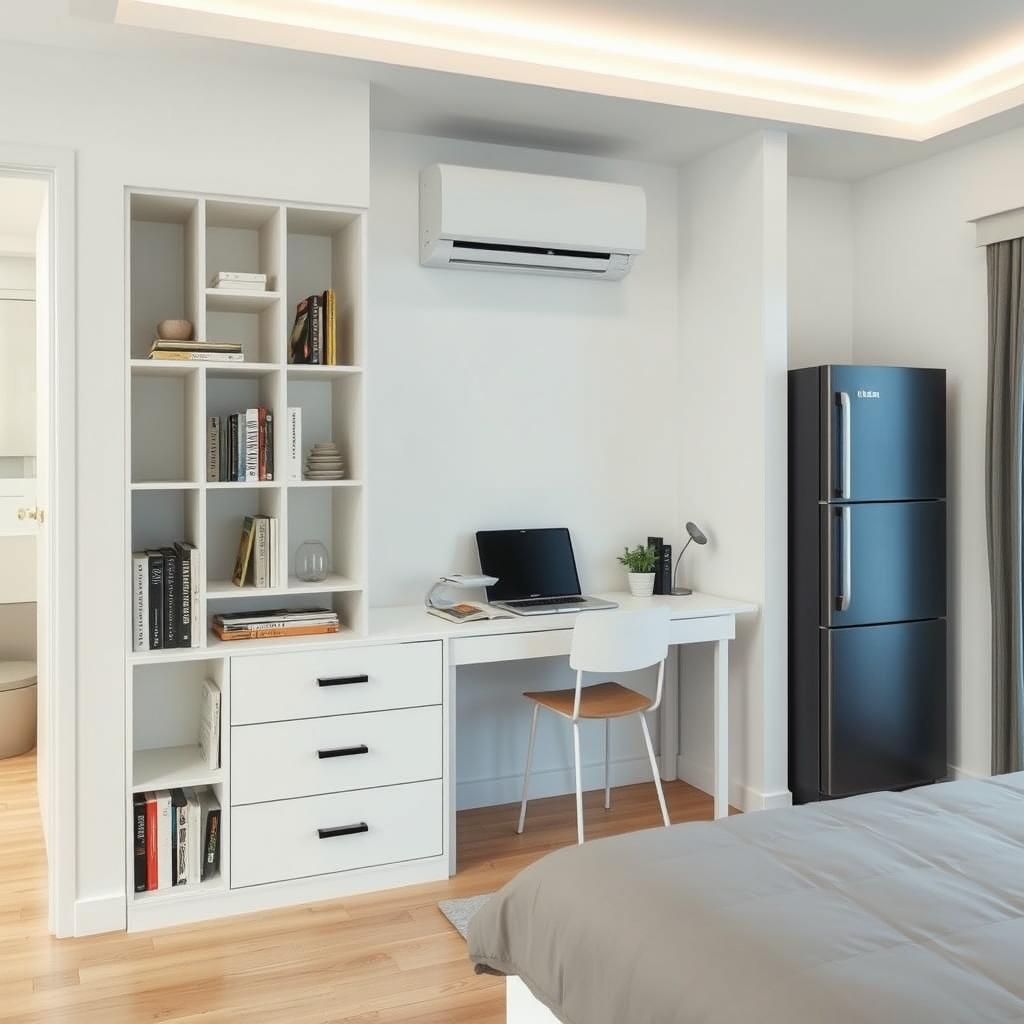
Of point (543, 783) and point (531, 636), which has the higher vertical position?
point (531, 636)

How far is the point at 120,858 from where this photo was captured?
2.95m

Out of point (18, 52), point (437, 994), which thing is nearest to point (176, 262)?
point (18, 52)

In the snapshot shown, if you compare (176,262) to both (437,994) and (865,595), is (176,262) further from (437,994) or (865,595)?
(865,595)

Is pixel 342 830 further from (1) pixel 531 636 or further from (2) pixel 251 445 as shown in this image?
(2) pixel 251 445

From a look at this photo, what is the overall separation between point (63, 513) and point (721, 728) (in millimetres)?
2295

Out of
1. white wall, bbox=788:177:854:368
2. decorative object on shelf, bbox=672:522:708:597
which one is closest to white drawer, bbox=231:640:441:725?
decorative object on shelf, bbox=672:522:708:597

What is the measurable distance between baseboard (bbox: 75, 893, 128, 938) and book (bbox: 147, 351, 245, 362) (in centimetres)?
157

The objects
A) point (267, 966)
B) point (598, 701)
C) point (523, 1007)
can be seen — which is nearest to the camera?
point (523, 1007)

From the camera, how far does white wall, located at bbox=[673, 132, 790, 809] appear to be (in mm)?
3789

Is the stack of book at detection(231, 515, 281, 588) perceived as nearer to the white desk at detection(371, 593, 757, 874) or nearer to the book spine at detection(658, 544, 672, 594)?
the white desk at detection(371, 593, 757, 874)

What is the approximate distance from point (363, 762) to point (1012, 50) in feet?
10.5

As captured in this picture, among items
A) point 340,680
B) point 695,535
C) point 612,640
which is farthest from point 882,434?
point 340,680

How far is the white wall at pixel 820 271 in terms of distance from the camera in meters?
4.35

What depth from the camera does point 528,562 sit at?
389cm
